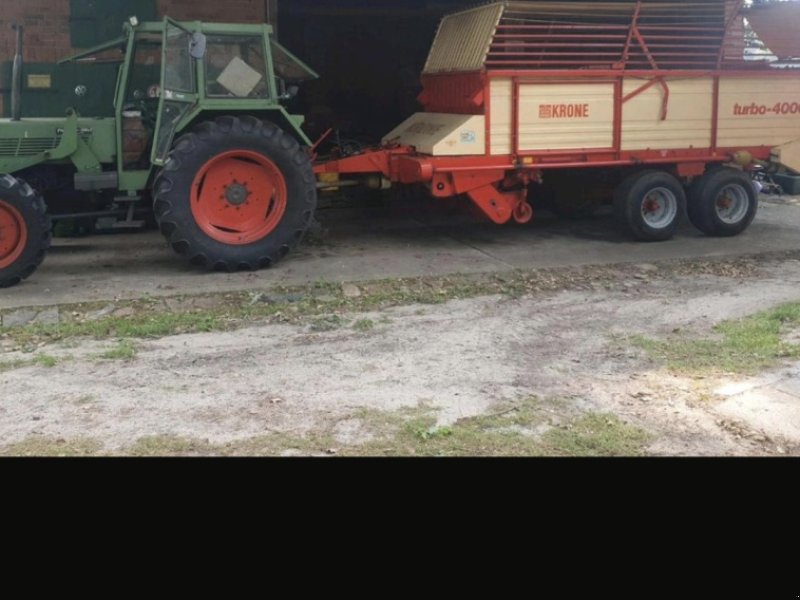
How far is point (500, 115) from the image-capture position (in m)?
9.02

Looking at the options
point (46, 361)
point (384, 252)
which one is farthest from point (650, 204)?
point (46, 361)

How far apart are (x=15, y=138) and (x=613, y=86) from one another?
19.6ft

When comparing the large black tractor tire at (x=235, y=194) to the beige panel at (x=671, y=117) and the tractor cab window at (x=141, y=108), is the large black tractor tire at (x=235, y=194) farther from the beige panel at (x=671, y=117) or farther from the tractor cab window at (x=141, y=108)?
the beige panel at (x=671, y=117)

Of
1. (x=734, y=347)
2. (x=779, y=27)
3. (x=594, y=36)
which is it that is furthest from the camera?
(x=779, y=27)

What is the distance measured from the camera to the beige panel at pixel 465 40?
9016 millimetres

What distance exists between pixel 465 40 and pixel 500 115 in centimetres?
111

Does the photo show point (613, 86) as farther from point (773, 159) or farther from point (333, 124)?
point (333, 124)

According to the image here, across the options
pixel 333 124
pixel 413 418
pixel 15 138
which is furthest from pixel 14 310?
pixel 333 124

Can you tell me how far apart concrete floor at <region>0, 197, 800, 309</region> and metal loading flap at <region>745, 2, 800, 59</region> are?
7.11 feet

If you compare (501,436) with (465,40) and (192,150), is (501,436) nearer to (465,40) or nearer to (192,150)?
(192,150)

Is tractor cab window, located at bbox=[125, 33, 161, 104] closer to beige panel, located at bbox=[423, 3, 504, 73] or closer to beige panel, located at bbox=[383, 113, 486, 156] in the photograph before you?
beige panel, located at bbox=[383, 113, 486, 156]

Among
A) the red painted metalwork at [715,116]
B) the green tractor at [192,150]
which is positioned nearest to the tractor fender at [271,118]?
the green tractor at [192,150]

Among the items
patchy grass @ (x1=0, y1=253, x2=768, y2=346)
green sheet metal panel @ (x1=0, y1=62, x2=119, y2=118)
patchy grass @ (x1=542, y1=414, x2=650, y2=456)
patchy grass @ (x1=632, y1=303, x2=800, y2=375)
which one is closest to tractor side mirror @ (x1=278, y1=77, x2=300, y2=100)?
patchy grass @ (x1=0, y1=253, x2=768, y2=346)

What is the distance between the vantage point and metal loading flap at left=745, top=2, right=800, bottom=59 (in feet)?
33.7
